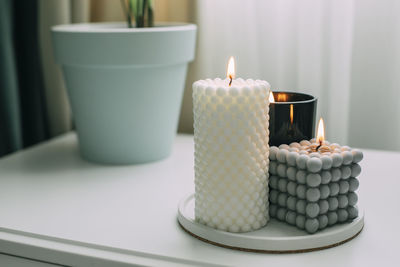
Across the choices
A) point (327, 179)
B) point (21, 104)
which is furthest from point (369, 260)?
point (21, 104)

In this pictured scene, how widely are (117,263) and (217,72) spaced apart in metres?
0.55

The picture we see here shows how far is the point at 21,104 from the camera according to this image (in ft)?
3.12

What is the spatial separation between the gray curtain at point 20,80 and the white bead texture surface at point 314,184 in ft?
1.94

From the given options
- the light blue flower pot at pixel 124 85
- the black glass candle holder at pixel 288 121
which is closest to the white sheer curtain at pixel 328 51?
the light blue flower pot at pixel 124 85

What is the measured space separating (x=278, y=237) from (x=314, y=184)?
0.06m

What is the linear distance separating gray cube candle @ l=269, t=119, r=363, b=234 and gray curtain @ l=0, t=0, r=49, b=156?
59 cm

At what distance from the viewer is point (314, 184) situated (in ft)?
1.42

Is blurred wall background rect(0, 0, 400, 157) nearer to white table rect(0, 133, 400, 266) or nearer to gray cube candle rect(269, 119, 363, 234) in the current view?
white table rect(0, 133, 400, 266)

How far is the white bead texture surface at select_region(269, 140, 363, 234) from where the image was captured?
44cm

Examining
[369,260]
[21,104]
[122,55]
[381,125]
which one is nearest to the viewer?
[369,260]

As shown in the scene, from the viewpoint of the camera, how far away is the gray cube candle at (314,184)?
17.3 inches

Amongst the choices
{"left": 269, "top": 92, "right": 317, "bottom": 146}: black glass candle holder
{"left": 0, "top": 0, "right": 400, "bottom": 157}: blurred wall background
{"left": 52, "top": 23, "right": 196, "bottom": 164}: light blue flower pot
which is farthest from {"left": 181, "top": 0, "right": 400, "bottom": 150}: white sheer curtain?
{"left": 269, "top": 92, "right": 317, "bottom": 146}: black glass candle holder

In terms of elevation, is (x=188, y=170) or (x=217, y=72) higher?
(x=217, y=72)

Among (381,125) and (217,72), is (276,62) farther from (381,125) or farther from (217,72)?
(381,125)
